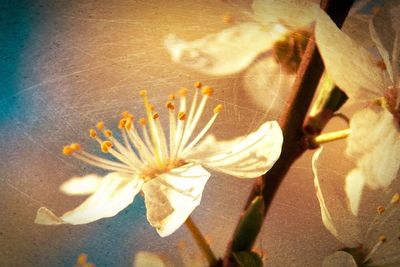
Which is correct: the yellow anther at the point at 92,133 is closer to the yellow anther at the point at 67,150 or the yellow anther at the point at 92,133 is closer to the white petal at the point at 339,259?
the yellow anther at the point at 67,150

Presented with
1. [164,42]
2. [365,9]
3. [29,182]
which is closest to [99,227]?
[29,182]

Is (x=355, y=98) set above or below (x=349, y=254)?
above

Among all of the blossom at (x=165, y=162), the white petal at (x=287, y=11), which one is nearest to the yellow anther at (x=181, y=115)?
the blossom at (x=165, y=162)

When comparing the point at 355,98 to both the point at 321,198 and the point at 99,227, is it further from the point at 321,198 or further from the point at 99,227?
the point at 99,227

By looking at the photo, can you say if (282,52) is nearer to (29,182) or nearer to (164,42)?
(164,42)
